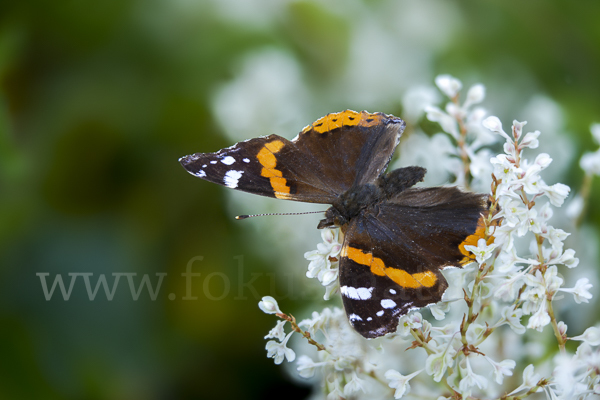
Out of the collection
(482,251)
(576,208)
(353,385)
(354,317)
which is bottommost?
(353,385)

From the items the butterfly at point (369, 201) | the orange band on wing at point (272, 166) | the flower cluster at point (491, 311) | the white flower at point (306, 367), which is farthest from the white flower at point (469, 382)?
the orange band on wing at point (272, 166)

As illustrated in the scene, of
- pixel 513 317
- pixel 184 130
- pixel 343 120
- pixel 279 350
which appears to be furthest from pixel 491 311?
pixel 184 130

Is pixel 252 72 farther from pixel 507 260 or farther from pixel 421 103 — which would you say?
pixel 507 260

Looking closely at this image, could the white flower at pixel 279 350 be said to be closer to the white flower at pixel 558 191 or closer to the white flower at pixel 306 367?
Result: the white flower at pixel 306 367

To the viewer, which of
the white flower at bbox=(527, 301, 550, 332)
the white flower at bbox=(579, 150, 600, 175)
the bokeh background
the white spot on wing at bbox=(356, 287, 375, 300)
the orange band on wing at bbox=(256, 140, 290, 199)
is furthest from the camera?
the bokeh background

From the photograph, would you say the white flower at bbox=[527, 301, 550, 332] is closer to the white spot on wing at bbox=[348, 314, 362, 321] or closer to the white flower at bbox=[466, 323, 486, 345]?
the white flower at bbox=[466, 323, 486, 345]

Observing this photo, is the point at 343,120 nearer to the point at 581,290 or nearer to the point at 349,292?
the point at 349,292

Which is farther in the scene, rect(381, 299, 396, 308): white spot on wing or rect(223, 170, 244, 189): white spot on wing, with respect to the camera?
rect(223, 170, 244, 189): white spot on wing

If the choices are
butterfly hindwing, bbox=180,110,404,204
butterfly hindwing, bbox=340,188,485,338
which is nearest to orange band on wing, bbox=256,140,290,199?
butterfly hindwing, bbox=180,110,404,204
